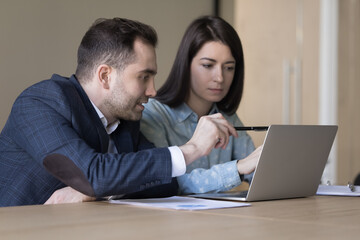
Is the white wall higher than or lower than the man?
higher

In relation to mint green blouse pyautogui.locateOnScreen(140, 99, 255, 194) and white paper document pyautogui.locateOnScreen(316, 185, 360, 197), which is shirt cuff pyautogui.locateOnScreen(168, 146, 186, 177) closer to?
mint green blouse pyautogui.locateOnScreen(140, 99, 255, 194)

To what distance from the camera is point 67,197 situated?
1.69 m

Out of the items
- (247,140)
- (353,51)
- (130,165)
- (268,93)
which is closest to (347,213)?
(130,165)

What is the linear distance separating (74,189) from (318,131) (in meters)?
0.76

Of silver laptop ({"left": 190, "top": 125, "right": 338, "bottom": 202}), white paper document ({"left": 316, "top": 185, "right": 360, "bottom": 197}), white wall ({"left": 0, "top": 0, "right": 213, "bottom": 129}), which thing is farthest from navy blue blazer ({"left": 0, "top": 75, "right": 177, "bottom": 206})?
white wall ({"left": 0, "top": 0, "right": 213, "bottom": 129})

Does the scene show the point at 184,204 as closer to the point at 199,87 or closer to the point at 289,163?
the point at 289,163

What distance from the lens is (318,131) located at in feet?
5.93

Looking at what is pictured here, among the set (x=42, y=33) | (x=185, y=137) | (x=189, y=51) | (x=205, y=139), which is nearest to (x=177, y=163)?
(x=205, y=139)

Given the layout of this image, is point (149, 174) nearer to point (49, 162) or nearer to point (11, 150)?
point (49, 162)

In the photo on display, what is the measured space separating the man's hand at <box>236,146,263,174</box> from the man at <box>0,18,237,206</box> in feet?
0.40

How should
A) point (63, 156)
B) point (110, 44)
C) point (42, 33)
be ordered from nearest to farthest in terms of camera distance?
point (63, 156) < point (110, 44) < point (42, 33)

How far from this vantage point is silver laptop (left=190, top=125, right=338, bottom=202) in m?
1.65

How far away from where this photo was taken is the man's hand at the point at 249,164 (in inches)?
73.7

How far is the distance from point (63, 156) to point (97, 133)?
0.79 feet
